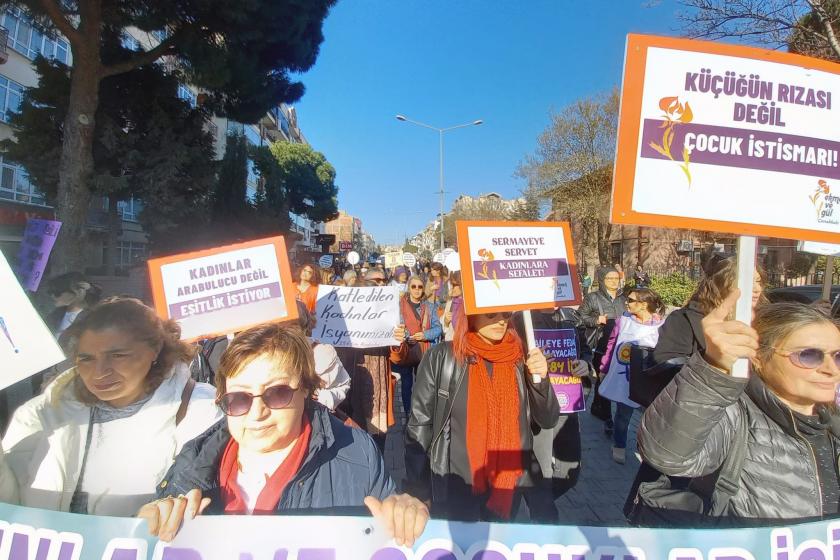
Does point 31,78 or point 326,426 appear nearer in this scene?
point 326,426

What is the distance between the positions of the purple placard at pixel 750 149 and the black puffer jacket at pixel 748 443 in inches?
27.8

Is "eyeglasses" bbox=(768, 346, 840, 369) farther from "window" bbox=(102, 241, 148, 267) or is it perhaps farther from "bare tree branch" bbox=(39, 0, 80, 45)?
"window" bbox=(102, 241, 148, 267)

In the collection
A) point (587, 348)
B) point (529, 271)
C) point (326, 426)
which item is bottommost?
point (587, 348)

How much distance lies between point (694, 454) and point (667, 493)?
346 millimetres

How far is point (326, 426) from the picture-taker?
64.2 inches

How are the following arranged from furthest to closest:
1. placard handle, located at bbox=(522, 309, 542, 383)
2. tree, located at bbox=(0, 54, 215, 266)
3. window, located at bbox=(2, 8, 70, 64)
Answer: window, located at bbox=(2, 8, 70, 64) → tree, located at bbox=(0, 54, 215, 266) → placard handle, located at bbox=(522, 309, 542, 383)

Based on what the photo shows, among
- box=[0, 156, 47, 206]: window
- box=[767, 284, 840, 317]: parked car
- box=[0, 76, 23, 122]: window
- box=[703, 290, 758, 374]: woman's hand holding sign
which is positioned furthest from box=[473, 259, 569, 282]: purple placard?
box=[0, 76, 23, 122]: window

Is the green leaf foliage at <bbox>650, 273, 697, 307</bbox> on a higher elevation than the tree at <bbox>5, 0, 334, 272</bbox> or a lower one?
lower

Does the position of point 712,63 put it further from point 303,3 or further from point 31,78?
point 31,78

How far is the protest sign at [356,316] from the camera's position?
13.3ft

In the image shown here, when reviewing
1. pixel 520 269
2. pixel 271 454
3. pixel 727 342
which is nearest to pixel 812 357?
pixel 727 342

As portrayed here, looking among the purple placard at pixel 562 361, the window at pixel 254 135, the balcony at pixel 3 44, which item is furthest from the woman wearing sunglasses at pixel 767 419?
the window at pixel 254 135

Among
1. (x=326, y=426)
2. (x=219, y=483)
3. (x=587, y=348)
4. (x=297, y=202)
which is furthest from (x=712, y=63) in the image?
(x=297, y=202)

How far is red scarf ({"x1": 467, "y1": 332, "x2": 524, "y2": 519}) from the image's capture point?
90.3 inches
